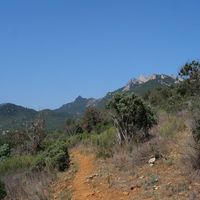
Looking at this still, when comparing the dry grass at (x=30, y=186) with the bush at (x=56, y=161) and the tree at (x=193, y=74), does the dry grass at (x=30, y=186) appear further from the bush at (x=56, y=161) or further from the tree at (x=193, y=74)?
the tree at (x=193, y=74)

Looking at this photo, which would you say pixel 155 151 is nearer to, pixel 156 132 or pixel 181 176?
pixel 181 176

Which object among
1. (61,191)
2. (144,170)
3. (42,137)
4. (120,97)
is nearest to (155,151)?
(144,170)

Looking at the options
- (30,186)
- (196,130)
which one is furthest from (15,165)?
(196,130)

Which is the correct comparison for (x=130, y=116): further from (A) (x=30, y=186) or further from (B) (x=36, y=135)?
(B) (x=36, y=135)

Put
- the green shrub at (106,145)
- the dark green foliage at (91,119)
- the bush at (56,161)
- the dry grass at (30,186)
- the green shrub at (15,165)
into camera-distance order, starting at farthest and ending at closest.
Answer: the dark green foliage at (91,119) → the green shrub at (15,165) → the bush at (56,161) → the green shrub at (106,145) → the dry grass at (30,186)

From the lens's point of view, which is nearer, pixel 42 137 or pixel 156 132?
pixel 156 132

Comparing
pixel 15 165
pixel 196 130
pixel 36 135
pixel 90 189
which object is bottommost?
pixel 90 189

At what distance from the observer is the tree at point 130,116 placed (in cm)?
1709

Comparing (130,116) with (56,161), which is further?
(130,116)

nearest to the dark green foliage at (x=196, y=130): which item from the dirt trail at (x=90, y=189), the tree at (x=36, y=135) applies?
the dirt trail at (x=90, y=189)

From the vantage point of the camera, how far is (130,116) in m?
17.5

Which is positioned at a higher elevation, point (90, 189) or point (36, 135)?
point (36, 135)

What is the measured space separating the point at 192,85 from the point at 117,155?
60.3ft

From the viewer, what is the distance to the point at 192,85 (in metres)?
A: 31.6
